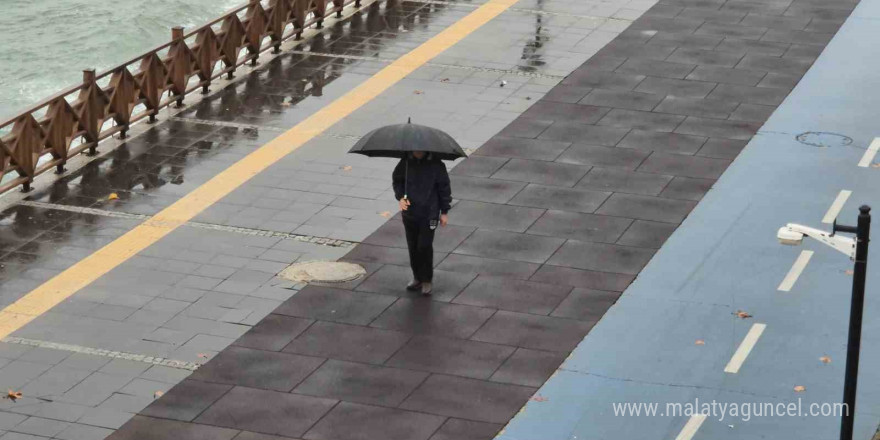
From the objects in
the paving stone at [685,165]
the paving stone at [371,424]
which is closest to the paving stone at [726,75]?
the paving stone at [685,165]

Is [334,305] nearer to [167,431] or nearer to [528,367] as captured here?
[528,367]

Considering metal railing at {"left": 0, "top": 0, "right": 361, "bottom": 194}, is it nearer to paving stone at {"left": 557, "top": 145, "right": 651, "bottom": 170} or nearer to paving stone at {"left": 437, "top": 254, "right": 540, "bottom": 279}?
paving stone at {"left": 437, "top": 254, "right": 540, "bottom": 279}

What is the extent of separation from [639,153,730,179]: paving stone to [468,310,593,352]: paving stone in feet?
16.9

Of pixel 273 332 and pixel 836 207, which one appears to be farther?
pixel 836 207

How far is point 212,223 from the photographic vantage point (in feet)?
61.4

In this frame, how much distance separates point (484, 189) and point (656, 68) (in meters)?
6.47

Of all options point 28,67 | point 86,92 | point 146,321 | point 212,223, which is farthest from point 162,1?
point 146,321

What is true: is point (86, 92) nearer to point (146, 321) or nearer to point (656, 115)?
point (146, 321)

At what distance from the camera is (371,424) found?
45.0 feet

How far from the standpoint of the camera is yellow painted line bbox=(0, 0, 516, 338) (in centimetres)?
1653

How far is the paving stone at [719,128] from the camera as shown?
71.8 feet

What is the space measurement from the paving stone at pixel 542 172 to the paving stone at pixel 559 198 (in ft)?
0.86

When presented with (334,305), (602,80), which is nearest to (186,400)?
(334,305)

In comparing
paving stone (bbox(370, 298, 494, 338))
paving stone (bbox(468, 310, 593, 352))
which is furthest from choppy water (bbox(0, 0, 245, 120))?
paving stone (bbox(468, 310, 593, 352))
